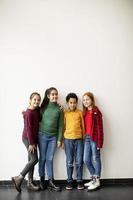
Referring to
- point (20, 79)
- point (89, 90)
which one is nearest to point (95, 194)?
point (89, 90)

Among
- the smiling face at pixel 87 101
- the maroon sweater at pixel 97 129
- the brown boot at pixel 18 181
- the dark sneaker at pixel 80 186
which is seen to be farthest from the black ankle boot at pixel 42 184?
the smiling face at pixel 87 101

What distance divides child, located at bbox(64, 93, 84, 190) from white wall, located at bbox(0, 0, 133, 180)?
0.59 feet

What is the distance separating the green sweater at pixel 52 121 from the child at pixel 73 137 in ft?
0.28

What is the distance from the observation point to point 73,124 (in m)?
3.98

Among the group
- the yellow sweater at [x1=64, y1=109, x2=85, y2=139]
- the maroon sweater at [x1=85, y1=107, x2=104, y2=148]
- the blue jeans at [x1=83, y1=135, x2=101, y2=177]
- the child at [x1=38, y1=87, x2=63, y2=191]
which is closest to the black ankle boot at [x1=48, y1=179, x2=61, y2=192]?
the child at [x1=38, y1=87, x2=63, y2=191]

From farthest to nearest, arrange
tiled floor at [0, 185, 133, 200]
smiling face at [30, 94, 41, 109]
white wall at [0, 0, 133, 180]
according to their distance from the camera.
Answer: white wall at [0, 0, 133, 180]
smiling face at [30, 94, 41, 109]
tiled floor at [0, 185, 133, 200]

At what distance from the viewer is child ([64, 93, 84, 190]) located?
397 centimetres

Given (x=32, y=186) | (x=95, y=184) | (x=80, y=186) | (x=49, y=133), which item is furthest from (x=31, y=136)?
(x=95, y=184)

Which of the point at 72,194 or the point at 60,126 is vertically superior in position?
the point at 60,126

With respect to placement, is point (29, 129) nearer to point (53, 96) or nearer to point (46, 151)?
point (46, 151)

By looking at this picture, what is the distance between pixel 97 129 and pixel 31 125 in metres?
0.85

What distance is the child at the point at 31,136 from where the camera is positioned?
3812 millimetres

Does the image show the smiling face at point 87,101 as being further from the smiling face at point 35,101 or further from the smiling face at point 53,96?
the smiling face at point 35,101

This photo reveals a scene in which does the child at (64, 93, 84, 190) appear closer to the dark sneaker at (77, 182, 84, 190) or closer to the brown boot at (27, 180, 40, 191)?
the dark sneaker at (77, 182, 84, 190)
